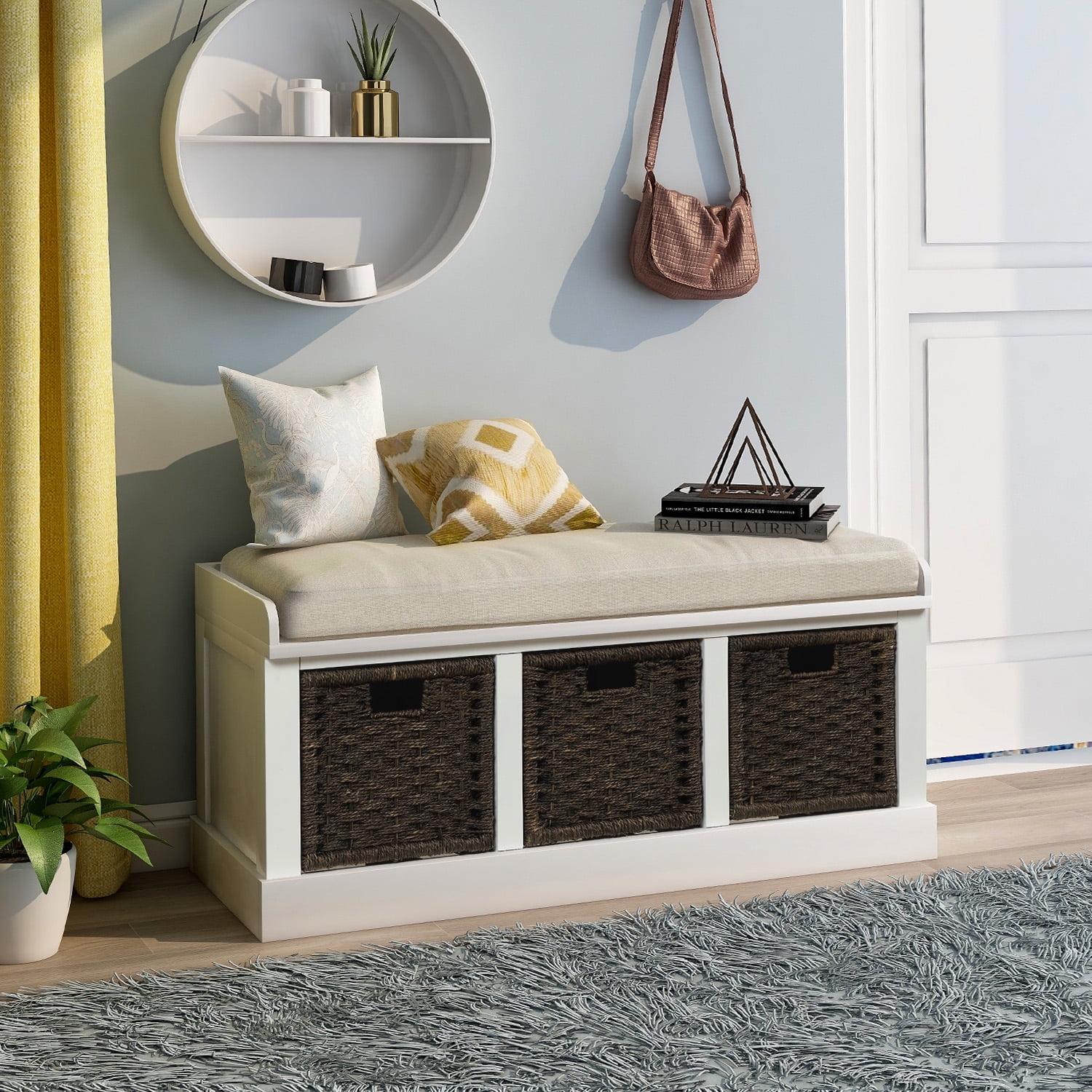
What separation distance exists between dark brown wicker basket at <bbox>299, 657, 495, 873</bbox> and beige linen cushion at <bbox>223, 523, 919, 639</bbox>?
0.31 feet

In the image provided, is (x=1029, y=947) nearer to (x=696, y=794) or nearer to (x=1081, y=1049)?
(x=1081, y=1049)

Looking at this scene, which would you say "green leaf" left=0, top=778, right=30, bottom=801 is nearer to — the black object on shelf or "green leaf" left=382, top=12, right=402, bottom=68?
the black object on shelf

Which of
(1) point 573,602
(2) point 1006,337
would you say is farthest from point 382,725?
(2) point 1006,337

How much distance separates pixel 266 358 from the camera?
9.25 feet

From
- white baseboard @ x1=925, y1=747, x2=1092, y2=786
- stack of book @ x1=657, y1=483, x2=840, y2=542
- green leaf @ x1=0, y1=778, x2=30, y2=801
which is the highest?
stack of book @ x1=657, y1=483, x2=840, y2=542

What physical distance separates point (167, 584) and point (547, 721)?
814 millimetres

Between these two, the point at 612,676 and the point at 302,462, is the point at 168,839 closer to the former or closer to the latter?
the point at 302,462

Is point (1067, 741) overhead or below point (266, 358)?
below

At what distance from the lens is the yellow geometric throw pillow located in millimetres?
2674

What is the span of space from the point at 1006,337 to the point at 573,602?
1.50 meters

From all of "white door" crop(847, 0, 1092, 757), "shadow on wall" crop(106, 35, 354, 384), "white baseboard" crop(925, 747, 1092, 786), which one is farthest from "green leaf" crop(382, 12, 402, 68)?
"white baseboard" crop(925, 747, 1092, 786)

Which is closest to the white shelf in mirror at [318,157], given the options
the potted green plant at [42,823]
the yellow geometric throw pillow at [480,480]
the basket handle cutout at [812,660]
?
the yellow geometric throw pillow at [480,480]

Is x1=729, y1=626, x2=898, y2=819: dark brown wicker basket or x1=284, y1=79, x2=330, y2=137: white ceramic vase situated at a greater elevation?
x1=284, y1=79, x2=330, y2=137: white ceramic vase

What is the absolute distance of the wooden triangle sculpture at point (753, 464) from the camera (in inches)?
111
